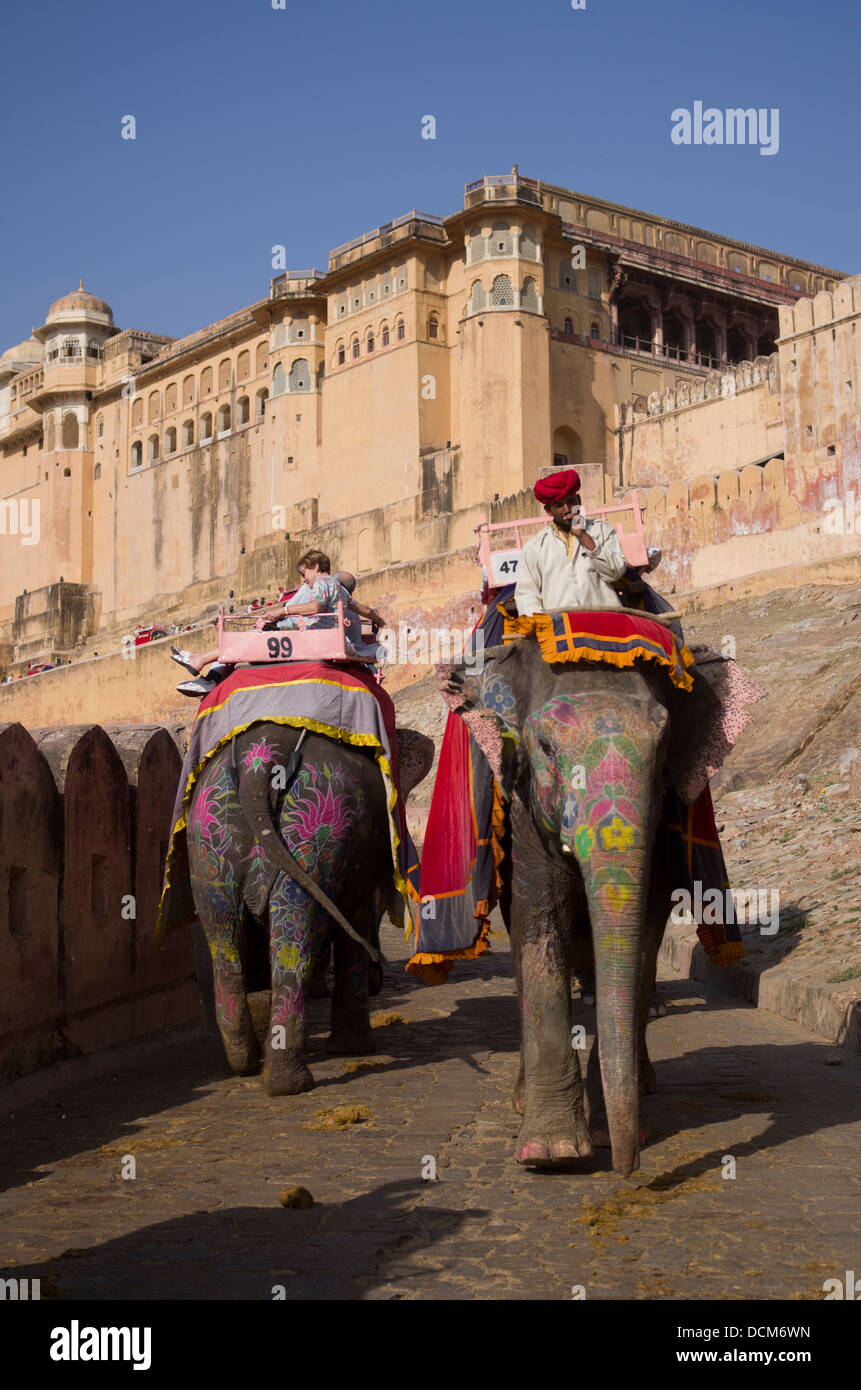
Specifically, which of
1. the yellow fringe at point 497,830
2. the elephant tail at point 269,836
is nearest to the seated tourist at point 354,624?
the elephant tail at point 269,836

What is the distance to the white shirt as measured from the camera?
17.6 ft

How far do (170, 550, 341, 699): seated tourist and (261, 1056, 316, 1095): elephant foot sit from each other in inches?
75.4

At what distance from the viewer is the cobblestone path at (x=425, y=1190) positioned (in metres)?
3.72

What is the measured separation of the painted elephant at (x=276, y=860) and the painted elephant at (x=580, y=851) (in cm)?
129

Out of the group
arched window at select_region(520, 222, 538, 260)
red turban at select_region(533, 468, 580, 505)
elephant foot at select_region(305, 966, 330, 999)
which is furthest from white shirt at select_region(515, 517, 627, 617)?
arched window at select_region(520, 222, 538, 260)

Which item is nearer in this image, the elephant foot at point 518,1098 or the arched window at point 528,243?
the elephant foot at point 518,1098

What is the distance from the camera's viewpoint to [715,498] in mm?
29969

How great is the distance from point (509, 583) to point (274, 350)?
140 ft

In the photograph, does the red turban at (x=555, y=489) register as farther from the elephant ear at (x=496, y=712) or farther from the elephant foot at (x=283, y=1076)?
the elephant foot at (x=283, y=1076)

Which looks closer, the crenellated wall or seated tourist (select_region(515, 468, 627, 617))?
seated tourist (select_region(515, 468, 627, 617))

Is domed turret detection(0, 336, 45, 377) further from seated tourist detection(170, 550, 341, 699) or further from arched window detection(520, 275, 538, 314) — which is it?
seated tourist detection(170, 550, 341, 699)

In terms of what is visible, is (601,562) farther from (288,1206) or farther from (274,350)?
(274,350)

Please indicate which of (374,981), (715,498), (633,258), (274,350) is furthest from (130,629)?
(374,981)
